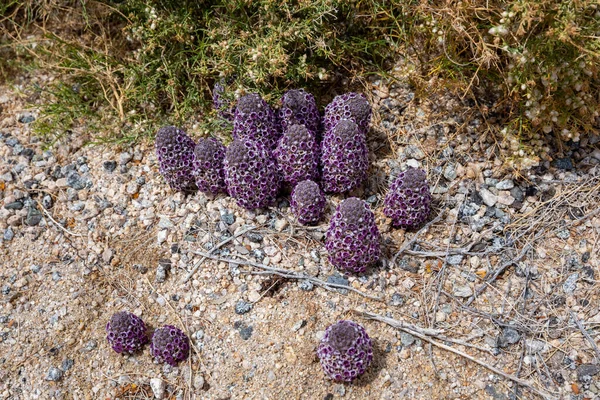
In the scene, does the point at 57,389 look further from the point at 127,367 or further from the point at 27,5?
the point at 27,5

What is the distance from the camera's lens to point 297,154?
3879 mm

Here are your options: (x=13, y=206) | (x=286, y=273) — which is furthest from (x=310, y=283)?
(x=13, y=206)

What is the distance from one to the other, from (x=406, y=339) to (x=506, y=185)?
127cm

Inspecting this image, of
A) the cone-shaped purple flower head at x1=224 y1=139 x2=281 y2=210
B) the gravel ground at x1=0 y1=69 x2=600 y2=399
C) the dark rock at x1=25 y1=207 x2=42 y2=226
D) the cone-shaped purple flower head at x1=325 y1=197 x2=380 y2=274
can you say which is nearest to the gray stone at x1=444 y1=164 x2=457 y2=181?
the gravel ground at x1=0 y1=69 x2=600 y2=399

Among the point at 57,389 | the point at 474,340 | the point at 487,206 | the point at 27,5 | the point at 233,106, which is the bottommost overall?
the point at 57,389

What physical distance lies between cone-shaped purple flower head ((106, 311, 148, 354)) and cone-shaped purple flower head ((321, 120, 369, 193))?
1.47 metres

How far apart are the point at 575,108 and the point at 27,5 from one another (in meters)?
4.29

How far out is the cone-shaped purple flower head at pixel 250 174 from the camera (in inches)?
151

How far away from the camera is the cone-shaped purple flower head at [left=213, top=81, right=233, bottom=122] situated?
173 inches

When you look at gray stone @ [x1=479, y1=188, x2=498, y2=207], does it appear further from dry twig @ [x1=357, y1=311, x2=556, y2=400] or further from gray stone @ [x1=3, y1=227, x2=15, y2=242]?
gray stone @ [x1=3, y1=227, x2=15, y2=242]

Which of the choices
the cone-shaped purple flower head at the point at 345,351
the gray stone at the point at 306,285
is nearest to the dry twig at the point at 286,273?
the gray stone at the point at 306,285

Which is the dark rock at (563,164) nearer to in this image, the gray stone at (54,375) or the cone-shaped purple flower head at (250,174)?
the cone-shaped purple flower head at (250,174)

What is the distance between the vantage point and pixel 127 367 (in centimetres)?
362

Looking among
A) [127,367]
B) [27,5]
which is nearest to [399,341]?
[127,367]
